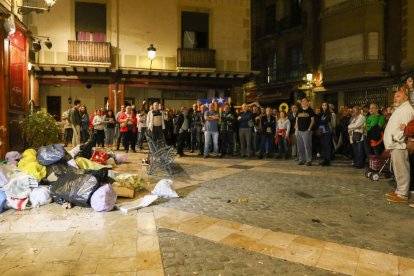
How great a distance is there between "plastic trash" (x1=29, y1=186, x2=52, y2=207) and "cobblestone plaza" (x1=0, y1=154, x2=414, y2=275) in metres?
0.13

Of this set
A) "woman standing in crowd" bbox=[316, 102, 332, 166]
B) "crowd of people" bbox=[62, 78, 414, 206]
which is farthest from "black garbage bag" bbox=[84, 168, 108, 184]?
"woman standing in crowd" bbox=[316, 102, 332, 166]

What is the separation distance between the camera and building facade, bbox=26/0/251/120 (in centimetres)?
1753

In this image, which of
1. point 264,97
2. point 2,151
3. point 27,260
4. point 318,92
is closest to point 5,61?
point 2,151

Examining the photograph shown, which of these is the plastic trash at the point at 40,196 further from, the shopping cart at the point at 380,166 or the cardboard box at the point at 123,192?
the shopping cart at the point at 380,166

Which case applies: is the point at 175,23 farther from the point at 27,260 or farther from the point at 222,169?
the point at 27,260

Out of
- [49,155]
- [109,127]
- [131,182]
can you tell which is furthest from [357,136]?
[109,127]

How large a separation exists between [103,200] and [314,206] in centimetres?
316

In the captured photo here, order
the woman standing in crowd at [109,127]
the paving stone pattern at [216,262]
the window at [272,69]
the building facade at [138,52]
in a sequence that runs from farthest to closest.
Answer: the window at [272,69] < the building facade at [138,52] < the woman standing in crowd at [109,127] < the paving stone pattern at [216,262]

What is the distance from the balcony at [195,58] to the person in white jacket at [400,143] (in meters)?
14.3

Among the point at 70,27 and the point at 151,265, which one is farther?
the point at 70,27

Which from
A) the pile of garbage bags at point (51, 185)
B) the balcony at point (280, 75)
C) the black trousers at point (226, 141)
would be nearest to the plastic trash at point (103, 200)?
the pile of garbage bags at point (51, 185)

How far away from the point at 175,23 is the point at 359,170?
13988mm

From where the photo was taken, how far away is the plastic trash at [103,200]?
4.73 meters

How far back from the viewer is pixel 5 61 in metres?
8.20
